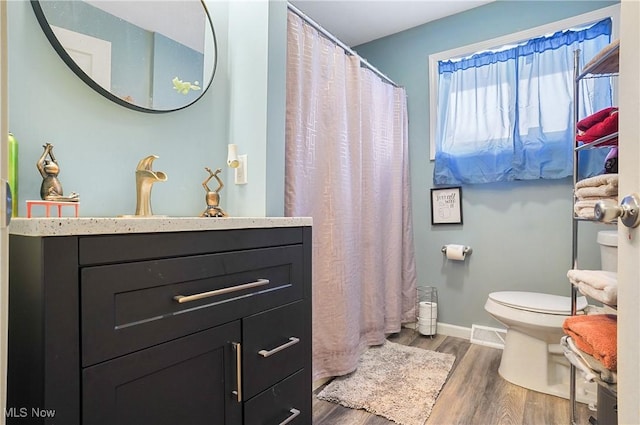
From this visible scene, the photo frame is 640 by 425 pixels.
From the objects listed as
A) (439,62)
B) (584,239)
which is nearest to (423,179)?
(439,62)

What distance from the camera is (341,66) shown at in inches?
74.8

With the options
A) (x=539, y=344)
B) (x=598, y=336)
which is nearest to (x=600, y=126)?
(x=598, y=336)

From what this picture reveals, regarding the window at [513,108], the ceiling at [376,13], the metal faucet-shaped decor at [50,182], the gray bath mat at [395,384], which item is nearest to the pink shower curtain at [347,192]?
the gray bath mat at [395,384]

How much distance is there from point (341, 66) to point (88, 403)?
5.98ft

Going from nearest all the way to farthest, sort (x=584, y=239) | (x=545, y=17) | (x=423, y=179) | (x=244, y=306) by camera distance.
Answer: (x=244, y=306) < (x=584, y=239) < (x=545, y=17) < (x=423, y=179)

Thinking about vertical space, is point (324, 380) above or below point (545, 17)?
below

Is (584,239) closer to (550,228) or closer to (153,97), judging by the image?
(550,228)

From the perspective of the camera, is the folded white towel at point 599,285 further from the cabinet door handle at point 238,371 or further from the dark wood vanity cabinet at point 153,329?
the cabinet door handle at point 238,371

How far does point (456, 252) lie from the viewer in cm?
236

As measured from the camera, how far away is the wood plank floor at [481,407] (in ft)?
4.79

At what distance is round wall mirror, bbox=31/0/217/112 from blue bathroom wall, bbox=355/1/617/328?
1722 mm

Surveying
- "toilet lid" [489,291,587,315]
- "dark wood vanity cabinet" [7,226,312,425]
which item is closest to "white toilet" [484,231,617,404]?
"toilet lid" [489,291,587,315]

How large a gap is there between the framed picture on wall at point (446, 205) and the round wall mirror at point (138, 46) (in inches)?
70.6

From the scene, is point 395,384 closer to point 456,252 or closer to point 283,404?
point 283,404
